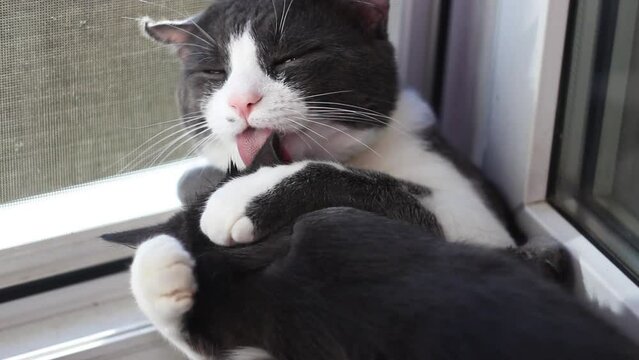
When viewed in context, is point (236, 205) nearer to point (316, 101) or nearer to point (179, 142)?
point (316, 101)

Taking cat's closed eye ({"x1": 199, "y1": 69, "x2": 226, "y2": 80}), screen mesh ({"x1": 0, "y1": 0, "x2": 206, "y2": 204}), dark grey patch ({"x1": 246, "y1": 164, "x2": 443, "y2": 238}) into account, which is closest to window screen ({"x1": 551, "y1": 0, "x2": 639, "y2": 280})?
dark grey patch ({"x1": 246, "y1": 164, "x2": 443, "y2": 238})

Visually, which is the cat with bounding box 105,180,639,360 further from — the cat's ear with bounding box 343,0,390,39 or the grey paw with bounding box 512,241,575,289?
the cat's ear with bounding box 343,0,390,39

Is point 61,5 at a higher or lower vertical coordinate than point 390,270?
higher

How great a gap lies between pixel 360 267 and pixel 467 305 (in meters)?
0.11

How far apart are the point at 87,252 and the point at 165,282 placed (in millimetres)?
391

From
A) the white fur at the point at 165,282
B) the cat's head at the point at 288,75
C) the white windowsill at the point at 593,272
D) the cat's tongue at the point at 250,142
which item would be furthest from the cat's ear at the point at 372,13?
the white fur at the point at 165,282

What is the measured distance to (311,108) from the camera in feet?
3.29

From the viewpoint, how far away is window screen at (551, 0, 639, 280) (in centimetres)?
95

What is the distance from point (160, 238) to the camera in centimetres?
86

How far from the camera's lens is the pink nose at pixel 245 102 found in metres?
0.98

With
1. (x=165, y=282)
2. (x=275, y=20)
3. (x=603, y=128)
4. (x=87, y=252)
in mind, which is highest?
(x=275, y=20)

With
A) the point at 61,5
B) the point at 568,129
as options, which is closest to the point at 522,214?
the point at 568,129

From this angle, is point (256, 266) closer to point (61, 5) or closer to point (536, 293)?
point (536, 293)

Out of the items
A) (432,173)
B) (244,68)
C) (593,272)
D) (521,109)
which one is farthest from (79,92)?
(593,272)
